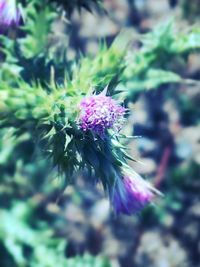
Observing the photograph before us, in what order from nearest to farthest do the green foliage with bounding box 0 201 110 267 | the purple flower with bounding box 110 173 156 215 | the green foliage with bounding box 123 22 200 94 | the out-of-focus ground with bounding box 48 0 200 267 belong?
the purple flower with bounding box 110 173 156 215
the green foliage with bounding box 123 22 200 94
the green foliage with bounding box 0 201 110 267
the out-of-focus ground with bounding box 48 0 200 267

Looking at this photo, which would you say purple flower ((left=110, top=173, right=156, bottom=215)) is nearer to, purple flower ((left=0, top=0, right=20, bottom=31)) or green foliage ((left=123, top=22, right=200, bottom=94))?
green foliage ((left=123, top=22, right=200, bottom=94))

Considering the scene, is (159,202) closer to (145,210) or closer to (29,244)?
(145,210)

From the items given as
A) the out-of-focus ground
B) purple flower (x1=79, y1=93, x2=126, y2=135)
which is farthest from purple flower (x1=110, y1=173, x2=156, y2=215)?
the out-of-focus ground

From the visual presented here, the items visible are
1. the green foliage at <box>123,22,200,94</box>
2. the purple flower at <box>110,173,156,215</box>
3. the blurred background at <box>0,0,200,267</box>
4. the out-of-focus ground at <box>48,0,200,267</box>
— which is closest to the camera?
the purple flower at <box>110,173,156,215</box>

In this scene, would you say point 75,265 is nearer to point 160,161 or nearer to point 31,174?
point 31,174

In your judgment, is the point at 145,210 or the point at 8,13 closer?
the point at 8,13

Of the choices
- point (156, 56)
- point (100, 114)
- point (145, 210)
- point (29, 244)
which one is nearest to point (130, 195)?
point (100, 114)

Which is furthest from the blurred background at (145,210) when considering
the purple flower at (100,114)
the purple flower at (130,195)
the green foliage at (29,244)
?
the purple flower at (100,114)
